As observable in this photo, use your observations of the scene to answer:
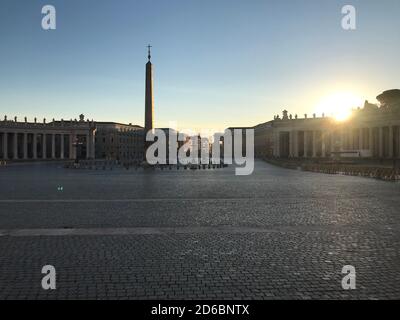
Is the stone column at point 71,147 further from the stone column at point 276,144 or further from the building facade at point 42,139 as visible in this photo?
the stone column at point 276,144

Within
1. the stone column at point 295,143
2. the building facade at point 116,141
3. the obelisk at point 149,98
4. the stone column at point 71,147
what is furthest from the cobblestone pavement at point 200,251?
the building facade at point 116,141

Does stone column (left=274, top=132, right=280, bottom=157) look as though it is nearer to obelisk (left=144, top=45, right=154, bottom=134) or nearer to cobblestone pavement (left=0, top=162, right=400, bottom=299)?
obelisk (left=144, top=45, right=154, bottom=134)

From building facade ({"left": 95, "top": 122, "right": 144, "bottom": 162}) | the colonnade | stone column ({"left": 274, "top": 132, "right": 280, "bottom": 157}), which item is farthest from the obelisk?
building facade ({"left": 95, "top": 122, "right": 144, "bottom": 162})

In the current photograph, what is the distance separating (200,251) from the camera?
904 centimetres

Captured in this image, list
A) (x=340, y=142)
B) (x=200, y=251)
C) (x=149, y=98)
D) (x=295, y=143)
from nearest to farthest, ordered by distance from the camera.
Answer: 1. (x=200, y=251)
2. (x=149, y=98)
3. (x=340, y=142)
4. (x=295, y=143)

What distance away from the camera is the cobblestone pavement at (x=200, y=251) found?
21.6 ft

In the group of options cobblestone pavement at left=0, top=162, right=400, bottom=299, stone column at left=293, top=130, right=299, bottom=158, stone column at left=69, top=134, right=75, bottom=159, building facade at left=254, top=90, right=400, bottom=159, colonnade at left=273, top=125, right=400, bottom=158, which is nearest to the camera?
cobblestone pavement at left=0, top=162, right=400, bottom=299

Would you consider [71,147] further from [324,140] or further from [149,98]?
[149,98]

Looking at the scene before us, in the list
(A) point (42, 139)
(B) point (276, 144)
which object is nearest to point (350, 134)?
(B) point (276, 144)

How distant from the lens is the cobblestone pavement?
6590 millimetres

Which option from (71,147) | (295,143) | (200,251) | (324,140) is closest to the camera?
(200,251)
